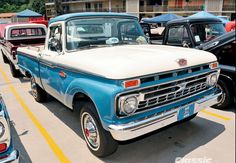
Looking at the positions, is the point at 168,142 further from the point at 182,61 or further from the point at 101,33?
the point at 101,33

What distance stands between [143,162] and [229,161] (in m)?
1.19

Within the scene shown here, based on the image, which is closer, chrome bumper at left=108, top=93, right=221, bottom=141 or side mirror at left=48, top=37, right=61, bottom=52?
chrome bumper at left=108, top=93, right=221, bottom=141

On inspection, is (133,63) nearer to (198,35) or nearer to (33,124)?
(33,124)

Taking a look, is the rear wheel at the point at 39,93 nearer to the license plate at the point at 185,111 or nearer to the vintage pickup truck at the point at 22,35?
the vintage pickup truck at the point at 22,35

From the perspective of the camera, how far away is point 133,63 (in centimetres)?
291

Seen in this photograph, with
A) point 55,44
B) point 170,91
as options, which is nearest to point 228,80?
point 170,91

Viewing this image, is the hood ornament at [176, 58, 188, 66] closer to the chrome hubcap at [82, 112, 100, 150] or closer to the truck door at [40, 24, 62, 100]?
the chrome hubcap at [82, 112, 100, 150]

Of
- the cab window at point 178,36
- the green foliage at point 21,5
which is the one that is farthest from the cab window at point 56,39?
the green foliage at point 21,5

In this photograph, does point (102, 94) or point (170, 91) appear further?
point (170, 91)

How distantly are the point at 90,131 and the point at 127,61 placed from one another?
4.15 ft

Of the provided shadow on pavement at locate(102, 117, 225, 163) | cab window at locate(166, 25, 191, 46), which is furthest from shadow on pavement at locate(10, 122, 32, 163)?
cab window at locate(166, 25, 191, 46)

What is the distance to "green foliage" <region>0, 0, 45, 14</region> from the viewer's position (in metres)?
68.6

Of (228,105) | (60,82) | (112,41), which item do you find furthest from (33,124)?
(228,105)

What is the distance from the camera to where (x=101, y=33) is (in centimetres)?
420
